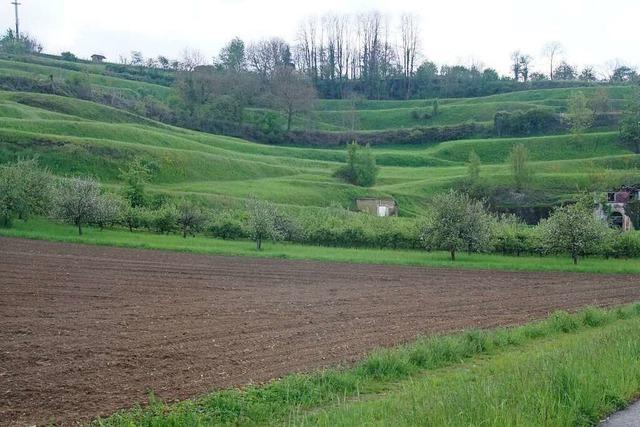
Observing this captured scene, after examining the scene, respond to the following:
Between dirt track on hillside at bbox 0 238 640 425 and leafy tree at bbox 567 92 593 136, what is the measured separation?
76.7 m

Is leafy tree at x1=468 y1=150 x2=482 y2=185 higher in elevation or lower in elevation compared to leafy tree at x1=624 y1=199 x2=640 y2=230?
higher

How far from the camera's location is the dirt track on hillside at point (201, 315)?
11.9 m

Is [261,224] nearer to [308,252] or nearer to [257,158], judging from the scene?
[308,252]

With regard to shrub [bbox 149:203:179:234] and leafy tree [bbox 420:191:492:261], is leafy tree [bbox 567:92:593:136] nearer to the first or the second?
leafy tree [bbox 420:191:492:261]

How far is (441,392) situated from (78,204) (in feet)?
141

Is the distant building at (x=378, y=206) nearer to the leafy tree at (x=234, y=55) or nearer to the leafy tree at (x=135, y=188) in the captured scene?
the leafy tree at (x=135, y=188)

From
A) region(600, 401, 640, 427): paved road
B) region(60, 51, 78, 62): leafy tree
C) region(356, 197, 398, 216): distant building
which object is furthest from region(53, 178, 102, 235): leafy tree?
region(60, 51, 78, 62): leafy tree

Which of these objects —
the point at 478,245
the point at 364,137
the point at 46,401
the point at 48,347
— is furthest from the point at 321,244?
the point at 364,137

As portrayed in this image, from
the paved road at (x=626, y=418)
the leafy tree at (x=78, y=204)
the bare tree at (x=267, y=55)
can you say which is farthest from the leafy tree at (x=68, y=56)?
the paved road at (x=626, y=418)

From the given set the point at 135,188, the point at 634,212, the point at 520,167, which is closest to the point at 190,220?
the point at 135,188

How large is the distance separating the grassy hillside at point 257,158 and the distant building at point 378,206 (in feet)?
5.01

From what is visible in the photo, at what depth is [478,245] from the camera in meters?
42.4

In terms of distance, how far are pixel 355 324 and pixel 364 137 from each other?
104 metres

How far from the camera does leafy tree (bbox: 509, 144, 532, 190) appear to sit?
254ft
